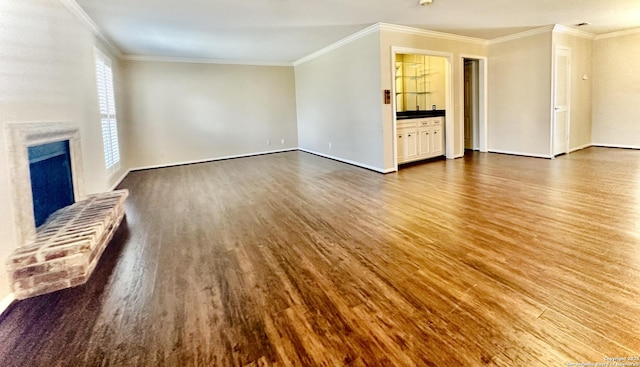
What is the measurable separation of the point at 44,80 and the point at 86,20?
2.03m

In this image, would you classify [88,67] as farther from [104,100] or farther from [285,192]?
[285,192]

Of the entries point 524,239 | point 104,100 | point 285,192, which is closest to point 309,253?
point 524,239

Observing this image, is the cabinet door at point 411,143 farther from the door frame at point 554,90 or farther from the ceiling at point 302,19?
the door frame at point 554,90

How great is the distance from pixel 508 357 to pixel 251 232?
2.45 meters

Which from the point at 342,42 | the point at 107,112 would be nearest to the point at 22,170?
the point at 107,112

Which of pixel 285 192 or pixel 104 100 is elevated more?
pixel 104 100

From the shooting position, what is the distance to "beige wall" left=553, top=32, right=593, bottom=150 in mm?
6895

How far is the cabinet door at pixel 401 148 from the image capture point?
21.3ft

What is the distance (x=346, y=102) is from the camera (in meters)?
6.92

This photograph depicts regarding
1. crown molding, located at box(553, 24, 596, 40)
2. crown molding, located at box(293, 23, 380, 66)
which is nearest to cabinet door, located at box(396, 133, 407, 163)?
crown molding, located at box(293, 23, 380, 66)

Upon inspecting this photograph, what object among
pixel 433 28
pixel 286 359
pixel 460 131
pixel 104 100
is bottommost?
pixel 286 359

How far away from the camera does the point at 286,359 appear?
1.57 metres

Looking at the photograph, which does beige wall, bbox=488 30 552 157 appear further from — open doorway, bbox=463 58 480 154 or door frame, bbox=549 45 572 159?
open doorway, bbox=463 58 480 154

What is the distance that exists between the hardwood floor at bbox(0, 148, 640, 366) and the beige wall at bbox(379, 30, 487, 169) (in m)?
1.97
